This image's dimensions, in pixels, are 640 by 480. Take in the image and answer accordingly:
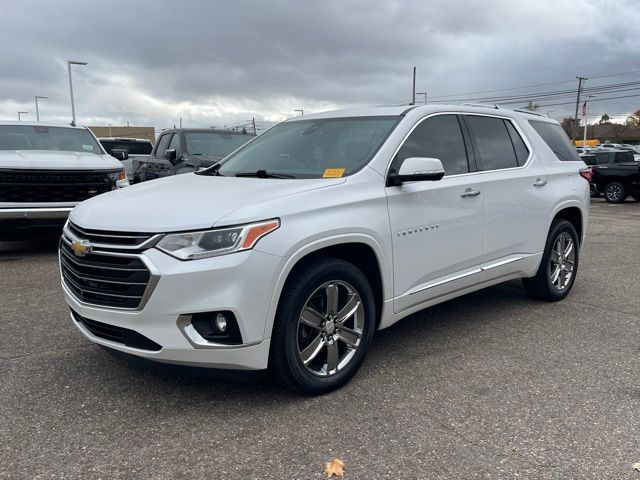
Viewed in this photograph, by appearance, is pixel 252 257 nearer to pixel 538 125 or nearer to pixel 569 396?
pixel 569 396

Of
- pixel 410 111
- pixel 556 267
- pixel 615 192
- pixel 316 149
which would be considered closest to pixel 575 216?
pixel 556 267

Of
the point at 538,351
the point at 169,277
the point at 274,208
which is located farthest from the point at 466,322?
the point at 169,277

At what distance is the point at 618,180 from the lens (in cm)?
1748

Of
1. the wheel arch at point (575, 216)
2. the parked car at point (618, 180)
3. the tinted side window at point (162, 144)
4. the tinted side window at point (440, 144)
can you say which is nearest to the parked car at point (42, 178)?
the tinted side window at point (162, 144)

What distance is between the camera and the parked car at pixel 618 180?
56.2 ft

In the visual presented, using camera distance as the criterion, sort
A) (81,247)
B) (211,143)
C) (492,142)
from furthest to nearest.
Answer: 1. (211,143)
2. (492,142)
3. (81,247)

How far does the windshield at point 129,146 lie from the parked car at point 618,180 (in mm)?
14776

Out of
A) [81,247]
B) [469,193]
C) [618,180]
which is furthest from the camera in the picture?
[618,180]

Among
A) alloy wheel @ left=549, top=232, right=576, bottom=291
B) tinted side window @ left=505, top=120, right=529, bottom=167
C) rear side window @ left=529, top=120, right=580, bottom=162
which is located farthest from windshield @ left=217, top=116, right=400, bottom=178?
alloy wheel @ left=549, top=232, right=576, bottom=291

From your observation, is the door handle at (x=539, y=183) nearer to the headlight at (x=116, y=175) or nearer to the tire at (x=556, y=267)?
the tire at (x=556, y=267)

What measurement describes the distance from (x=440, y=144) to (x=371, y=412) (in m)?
2.10

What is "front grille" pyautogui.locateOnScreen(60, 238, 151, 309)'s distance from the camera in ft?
9.46

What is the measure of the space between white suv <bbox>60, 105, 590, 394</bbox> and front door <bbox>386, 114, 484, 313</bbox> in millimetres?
12

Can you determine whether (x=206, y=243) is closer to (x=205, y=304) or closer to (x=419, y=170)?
(x=205, y=304)
